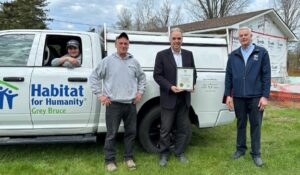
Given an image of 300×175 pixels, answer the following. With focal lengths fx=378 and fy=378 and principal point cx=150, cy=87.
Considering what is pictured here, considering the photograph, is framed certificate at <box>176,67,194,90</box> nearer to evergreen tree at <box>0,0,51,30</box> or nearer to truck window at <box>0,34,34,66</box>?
truck window at <box>0,34,34,66</box>

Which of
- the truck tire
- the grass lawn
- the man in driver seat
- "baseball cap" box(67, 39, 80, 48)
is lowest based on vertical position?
the grass lawn

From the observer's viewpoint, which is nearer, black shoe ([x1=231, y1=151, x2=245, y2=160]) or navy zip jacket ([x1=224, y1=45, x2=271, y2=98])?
navy zip jacket ([x1=224, y1=45, x2=271, y2=98])

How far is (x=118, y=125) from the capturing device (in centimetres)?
523

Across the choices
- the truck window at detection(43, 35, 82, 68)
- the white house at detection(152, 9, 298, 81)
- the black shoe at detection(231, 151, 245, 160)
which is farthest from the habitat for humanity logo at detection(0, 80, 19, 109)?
the white house at detection(152, 9, 298, 81)

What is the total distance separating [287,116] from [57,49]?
6.52m

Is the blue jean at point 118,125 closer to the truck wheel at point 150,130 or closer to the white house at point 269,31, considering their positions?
the truck wheel at point 150,130

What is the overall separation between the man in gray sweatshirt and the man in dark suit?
12.2 inches

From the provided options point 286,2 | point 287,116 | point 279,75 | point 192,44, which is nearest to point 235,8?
point 286,2

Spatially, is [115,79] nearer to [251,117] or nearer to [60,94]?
[60,94]

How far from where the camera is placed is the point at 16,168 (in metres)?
5.16

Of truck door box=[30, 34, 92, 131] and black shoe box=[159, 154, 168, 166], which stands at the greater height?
truck door box=[30, 34, 92, 131]

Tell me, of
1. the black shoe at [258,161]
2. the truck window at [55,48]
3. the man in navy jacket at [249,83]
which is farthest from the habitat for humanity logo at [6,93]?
the black shoe at [258,161]

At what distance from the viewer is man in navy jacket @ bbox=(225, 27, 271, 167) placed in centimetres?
530

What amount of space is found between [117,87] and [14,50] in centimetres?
159
